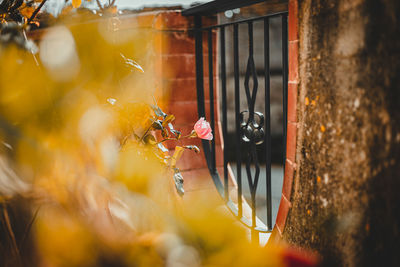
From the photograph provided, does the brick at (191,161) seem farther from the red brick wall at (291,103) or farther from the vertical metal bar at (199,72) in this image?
the red brick wall at (291,103)

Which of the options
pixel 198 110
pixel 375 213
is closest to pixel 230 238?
pixel 375 213

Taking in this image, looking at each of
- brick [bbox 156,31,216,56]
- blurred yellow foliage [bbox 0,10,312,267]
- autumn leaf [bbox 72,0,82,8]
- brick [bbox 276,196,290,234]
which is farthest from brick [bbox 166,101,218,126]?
blurred yellow foliage [bbox 0,10,312,267]

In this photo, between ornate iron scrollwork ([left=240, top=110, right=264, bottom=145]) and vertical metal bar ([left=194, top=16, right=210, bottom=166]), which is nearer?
ornate iron scrollwork ([left=240, top=110, right=264, bottom=145])

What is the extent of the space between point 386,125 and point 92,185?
22.5 inches

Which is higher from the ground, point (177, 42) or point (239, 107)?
point (177, 42)

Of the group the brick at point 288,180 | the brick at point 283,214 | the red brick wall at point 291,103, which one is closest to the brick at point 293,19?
the red brick wall at point 291,103

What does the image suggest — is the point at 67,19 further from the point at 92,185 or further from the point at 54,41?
the point at 92,185

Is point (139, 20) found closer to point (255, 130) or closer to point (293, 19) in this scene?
point (255, 130)

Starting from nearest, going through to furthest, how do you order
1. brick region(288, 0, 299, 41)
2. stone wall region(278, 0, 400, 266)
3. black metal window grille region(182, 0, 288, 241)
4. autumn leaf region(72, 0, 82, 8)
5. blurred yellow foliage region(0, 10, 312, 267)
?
blurred yellow foliage region(0, 10, 312, 267) < stone wall region(278, 0, 400, 266) < brick region(288, 0, 299, 41) < autumn leaf region(72, 0, 82, 8) < black metal window grille region(182, 0, 288, 241)

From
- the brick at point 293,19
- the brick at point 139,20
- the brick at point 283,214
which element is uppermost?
the brick at point 139,20

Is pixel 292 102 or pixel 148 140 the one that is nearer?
pixel 292 102

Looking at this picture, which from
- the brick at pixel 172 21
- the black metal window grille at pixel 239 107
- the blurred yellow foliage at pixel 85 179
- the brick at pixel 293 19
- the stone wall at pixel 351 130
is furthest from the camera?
the brick at pixel 172 21

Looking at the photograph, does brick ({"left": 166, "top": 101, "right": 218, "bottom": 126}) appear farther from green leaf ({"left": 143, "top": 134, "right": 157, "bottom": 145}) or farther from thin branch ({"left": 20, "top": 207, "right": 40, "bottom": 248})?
thin branch ({"left": 20, "top": 207, "right": 40, "bottom": 248})

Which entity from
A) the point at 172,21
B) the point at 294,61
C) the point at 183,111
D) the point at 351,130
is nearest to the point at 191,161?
the point at 183,111
